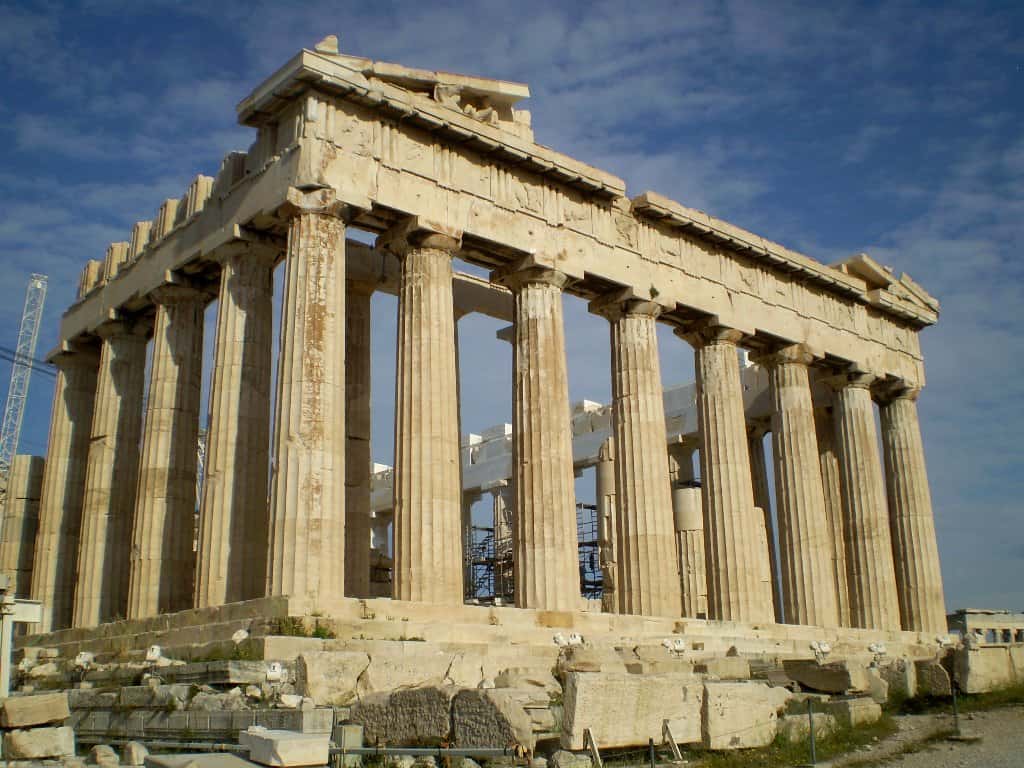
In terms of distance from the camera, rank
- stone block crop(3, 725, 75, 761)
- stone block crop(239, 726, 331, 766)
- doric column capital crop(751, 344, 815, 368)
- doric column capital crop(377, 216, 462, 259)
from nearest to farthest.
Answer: stone block crop(239, 726, 331, 766) → stone block crop(3, 725, 75, 761) → doric column capital crop(377, 216, 462, 259) → doric column capital crop(751, 344, 815, 368)

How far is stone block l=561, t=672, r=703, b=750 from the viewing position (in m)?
13.1

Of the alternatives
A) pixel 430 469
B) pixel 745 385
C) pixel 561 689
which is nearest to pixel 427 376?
pixel 430 469

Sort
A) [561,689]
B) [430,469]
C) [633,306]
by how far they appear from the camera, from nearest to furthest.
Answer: [561,689]
[430,469]
[633,306]

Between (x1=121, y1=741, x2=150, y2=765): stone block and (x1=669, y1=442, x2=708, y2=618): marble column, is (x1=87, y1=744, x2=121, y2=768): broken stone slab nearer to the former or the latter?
(x1=121, y1=741, x2=150, y2=765): stone block

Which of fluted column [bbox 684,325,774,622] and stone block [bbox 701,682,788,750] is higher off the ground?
fluted column [bbox 684,325,774,622]

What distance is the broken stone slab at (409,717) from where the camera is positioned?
13.3m

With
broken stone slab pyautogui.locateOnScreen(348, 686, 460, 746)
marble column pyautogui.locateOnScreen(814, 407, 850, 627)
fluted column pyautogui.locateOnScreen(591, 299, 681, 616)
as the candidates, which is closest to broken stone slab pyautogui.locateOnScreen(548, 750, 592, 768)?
broken stone slab pyautogui.locateOnScreen(348, 686, 460, 746)

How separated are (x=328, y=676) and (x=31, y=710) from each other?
384 cm

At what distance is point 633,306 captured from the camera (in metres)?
28.8

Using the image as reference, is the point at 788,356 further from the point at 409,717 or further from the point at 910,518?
the point at 409,717

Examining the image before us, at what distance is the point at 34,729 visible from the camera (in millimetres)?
13883

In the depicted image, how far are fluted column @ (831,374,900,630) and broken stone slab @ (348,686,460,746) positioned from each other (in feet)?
77.5

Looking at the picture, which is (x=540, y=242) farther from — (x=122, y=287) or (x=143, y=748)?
(x=143, y=748)

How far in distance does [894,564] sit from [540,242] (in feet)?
58.7
